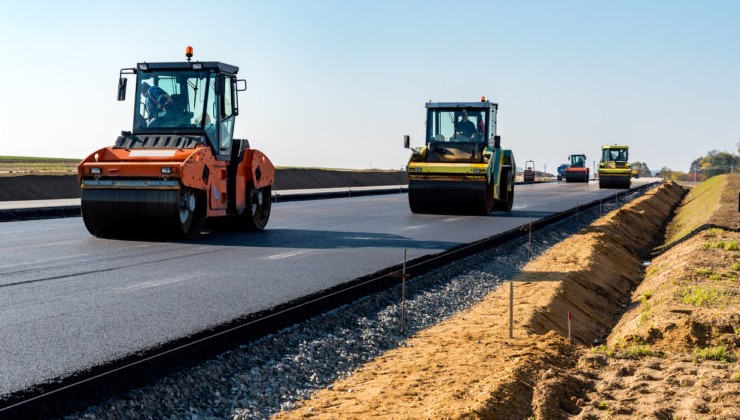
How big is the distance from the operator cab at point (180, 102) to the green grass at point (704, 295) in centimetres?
901

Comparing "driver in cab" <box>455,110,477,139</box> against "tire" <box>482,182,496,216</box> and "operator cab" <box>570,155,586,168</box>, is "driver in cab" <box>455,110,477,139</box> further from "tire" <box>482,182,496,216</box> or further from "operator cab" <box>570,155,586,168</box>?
"operator cab" <box>570,155,586,168</box>

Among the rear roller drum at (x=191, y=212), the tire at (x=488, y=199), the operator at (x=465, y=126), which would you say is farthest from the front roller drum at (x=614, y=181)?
the rear roller drum at (x=191, y=212)

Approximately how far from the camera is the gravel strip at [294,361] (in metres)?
5.91

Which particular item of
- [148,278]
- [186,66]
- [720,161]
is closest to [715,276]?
[148,278]

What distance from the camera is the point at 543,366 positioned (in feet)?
24.5

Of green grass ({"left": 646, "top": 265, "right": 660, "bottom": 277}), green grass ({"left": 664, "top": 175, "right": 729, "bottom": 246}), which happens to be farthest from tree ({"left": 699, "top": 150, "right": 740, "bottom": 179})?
green grass ({"left": 646, "top": 265, "right": 660, "bottom": 277})

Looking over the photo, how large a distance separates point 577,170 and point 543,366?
67180 mm

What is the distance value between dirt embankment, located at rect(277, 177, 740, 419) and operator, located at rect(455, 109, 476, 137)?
11553 mm

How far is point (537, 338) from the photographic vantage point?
880 centimetres

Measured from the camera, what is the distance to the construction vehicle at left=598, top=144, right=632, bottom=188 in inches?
2132

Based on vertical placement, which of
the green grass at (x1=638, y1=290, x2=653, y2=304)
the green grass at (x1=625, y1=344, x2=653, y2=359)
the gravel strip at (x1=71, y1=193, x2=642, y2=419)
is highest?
the gravel strip at (x1=71, y1=193, x2=642, y2=419)

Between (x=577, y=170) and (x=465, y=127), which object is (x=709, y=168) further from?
(x=465, y=127)

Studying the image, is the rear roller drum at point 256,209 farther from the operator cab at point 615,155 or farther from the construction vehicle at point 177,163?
the operator cab at point 615,155

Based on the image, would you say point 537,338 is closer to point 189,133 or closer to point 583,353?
point 583,353
